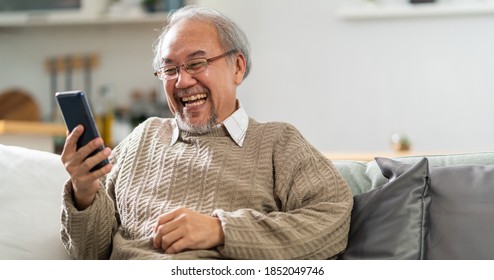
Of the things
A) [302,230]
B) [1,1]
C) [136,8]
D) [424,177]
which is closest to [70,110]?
[302,230]

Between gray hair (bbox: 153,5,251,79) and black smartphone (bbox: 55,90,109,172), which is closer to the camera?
black smartphone (bbox: 55,90,109,172)

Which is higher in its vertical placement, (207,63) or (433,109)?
(207,63)

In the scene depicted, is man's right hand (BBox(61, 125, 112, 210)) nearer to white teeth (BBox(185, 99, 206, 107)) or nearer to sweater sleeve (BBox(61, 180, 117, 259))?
sweater sleeve (BBox(61, 180, 117, 259))

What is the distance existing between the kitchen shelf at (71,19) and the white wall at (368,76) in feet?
1.52

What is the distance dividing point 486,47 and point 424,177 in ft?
9.57

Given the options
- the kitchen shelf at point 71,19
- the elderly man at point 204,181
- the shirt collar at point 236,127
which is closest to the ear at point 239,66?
the elderly man at point 204,181

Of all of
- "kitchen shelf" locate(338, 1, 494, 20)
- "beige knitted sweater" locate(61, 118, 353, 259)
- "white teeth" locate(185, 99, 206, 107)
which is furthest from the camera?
"kitchen shelf" locate(338, 1, 494, 20)

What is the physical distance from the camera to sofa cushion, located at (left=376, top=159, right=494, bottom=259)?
1.62 meters

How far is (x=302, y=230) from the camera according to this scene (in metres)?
1.62

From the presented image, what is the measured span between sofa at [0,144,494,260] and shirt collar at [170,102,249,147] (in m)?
0.26

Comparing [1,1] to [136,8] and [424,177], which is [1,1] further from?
[424,177]

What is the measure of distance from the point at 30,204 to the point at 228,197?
48 centimetres

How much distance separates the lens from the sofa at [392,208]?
1644 millimetres

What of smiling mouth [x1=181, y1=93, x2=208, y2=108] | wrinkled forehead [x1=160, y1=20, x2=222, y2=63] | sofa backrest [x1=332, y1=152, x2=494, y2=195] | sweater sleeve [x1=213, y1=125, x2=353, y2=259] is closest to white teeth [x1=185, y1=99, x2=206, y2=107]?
smiling mouth [x1=181, y1=93, x2=208, y2=108]
